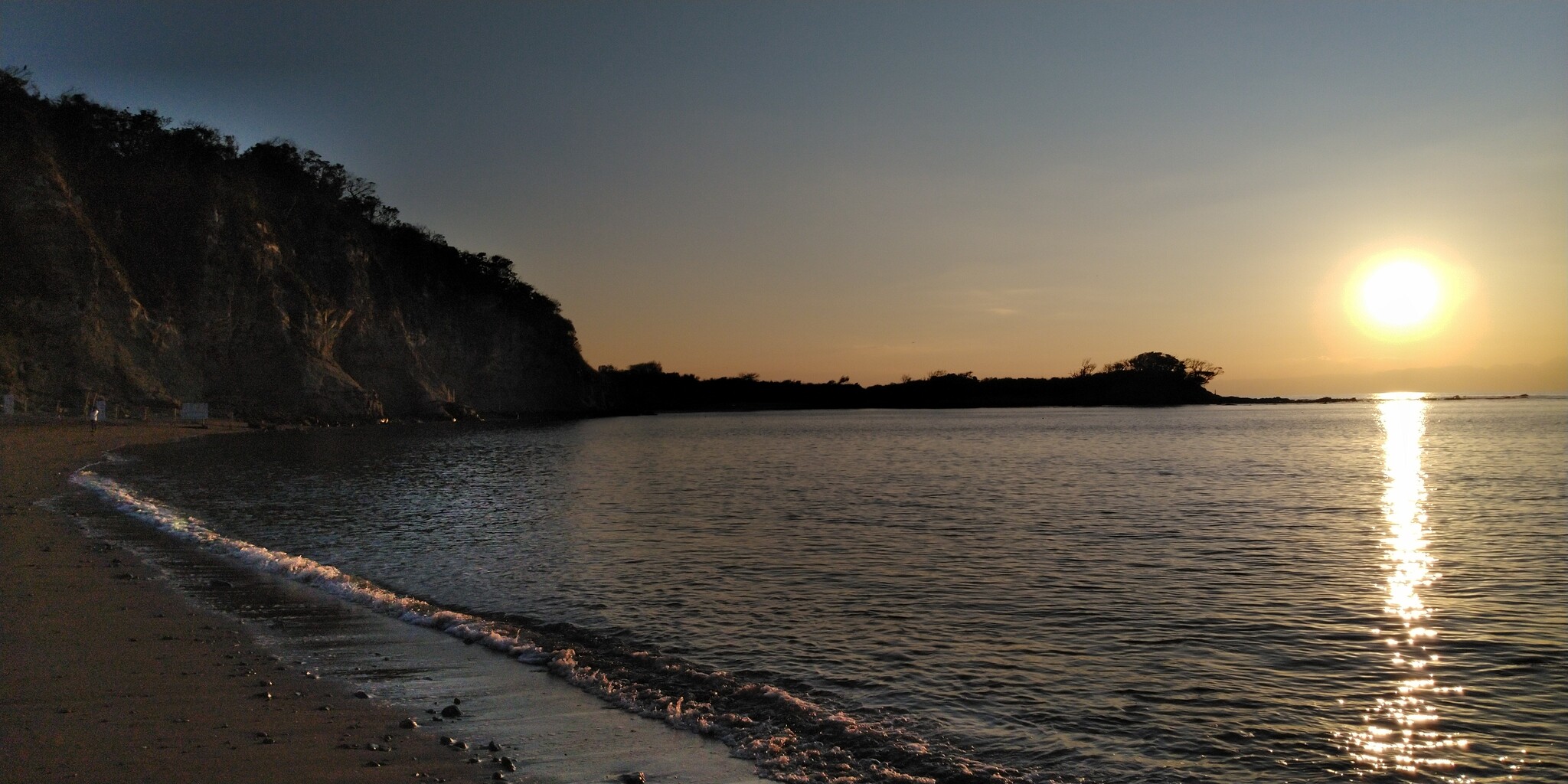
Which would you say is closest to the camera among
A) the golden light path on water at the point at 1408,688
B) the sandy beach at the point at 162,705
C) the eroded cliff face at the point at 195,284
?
the sandy beach at the point at 162,705

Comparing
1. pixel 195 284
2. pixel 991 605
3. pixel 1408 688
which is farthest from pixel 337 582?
pixel 195 284

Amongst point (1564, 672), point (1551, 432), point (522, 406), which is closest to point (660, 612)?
point (1564, 672)

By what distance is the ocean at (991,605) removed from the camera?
22.4ft

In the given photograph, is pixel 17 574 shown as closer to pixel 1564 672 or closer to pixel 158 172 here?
pixel 1564 672

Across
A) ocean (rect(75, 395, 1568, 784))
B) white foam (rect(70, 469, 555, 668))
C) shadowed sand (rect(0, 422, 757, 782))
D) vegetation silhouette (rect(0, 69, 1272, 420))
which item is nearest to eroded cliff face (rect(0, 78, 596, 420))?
vegetation silhouette (rect(0, 69, 1272, 420))

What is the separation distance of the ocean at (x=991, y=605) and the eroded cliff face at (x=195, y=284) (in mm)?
27496

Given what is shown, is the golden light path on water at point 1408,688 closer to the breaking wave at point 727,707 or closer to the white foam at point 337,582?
the breaking wave at point 727,707

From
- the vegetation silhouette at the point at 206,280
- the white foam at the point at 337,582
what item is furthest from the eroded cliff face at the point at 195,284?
the white foam at the point at 337,582

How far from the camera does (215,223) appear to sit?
64312 millimetres

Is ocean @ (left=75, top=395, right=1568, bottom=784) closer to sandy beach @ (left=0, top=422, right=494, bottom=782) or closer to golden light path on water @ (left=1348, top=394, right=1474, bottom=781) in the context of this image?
golden light path on water @ (left=1348, top=394, right=1474, bottom=781)

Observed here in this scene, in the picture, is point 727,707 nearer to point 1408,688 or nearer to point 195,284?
point 1408,688

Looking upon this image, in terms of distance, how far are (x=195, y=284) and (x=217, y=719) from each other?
2597 inches

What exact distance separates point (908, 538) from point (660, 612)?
24.6 ft

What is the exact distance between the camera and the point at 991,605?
1140 centimetres
